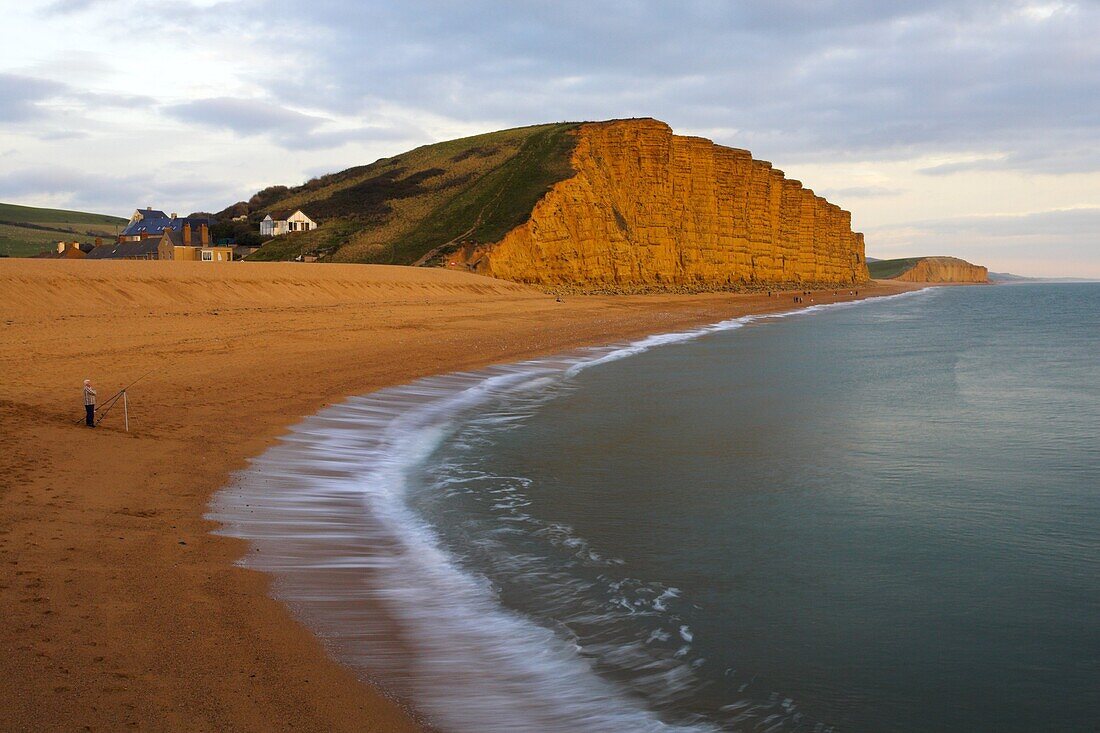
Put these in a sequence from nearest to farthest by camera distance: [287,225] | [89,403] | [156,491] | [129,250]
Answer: [156,491] → [89,403] → [129,250] → [287,225]

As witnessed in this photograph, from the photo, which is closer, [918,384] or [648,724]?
[648,724]

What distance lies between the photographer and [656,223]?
74375 millimetres

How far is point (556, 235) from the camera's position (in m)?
60.8

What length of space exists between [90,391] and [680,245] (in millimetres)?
69308

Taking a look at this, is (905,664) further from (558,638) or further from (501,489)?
(501,489)

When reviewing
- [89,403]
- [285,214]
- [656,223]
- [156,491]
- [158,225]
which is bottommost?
[156,491]

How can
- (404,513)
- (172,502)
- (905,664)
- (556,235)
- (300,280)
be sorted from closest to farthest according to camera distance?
(905,664), (172,502), (404,513), (300,280), (556,235)

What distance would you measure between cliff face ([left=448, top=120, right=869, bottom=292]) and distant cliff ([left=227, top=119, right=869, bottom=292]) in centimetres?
12

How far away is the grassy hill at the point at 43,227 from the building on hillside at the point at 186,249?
17693mm

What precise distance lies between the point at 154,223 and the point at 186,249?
18.4m

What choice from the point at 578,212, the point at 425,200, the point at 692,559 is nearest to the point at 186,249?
the point at 425,200

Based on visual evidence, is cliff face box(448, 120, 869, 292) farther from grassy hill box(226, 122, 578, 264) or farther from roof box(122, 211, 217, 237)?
roof box(122, 211, 217, 237)

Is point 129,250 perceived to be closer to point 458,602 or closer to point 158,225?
point 158,225

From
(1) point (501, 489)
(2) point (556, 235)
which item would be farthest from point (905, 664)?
(2) point (556, 235)
